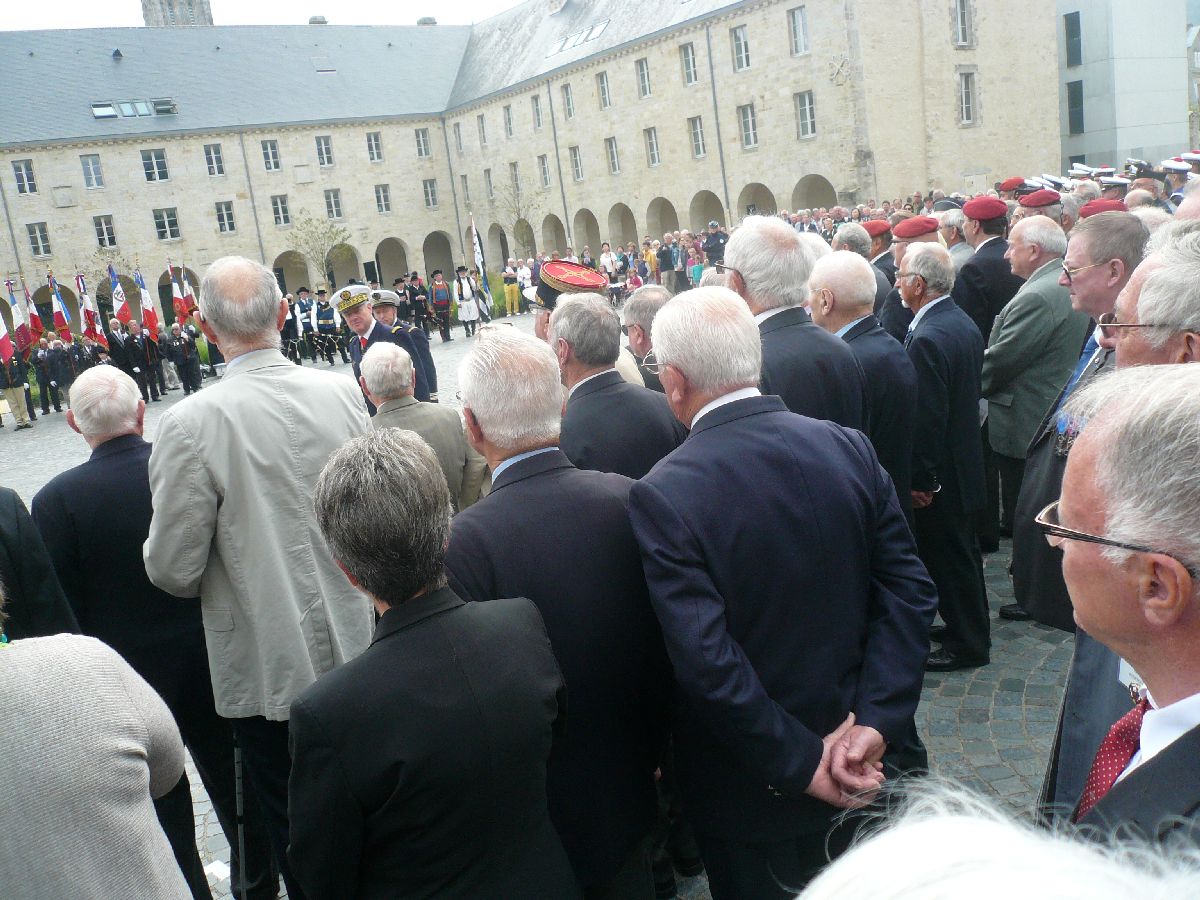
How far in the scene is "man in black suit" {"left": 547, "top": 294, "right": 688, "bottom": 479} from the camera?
338cm

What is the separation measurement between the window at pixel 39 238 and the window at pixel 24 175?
1503 mm

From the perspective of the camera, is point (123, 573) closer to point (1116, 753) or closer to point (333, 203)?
point (1116, 753)

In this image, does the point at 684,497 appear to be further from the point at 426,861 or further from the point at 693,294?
the point at 426,861

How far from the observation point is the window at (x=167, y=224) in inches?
1663

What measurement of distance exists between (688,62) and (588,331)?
3524 cm

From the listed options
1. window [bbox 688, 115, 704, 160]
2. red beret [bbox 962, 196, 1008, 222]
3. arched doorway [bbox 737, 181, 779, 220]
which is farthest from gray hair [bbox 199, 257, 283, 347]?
window [bbox 688, 115, 704, 160]

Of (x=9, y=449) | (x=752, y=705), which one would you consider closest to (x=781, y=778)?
(x=752, y=705)

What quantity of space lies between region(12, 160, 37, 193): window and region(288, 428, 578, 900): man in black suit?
46323 millimetres

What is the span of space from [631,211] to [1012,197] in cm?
2895

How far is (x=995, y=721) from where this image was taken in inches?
158

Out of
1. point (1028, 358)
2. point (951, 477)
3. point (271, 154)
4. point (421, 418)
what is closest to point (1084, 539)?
point (421, 418)

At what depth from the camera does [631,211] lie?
40656 mm

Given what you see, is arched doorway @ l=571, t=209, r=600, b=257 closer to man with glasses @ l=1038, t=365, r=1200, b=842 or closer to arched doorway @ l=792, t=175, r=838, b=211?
arched doorway @ l=792, t=175, r=838, b=211

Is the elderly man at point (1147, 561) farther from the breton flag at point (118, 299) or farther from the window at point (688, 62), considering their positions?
the window at point (688, 62)
